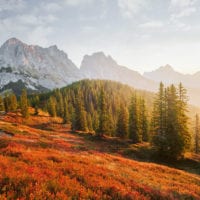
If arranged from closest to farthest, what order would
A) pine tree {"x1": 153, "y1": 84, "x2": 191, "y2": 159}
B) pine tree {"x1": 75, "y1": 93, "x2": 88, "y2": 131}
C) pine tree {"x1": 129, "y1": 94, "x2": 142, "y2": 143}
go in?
pine tree {"x1": 153, "y1": 84, "x2": 191, "y2": 159}, pine tree {"x1": 129, "y1": 94, "x2": 142, "y2": 143}, pine tree {"x1": 75, "y1": 93, "x2": 88, "y2": 131}

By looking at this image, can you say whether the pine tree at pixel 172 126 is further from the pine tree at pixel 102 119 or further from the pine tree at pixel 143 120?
the pine tree at pixel 102 119

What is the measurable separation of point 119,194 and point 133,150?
3120cm

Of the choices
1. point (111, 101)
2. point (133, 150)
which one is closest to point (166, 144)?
point (133, 150)

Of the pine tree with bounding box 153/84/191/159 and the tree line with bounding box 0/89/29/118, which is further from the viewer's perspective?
the tree line with bounding box 0/89/29/118

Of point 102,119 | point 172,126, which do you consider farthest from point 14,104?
point 172,126

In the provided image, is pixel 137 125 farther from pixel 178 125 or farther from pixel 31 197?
pixel 31 197

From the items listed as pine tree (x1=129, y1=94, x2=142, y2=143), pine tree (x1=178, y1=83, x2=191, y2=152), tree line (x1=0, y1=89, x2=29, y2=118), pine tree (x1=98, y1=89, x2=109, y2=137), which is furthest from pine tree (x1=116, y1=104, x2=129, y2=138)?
tree line (x1=0, y1=89, x2=29, y2=118)

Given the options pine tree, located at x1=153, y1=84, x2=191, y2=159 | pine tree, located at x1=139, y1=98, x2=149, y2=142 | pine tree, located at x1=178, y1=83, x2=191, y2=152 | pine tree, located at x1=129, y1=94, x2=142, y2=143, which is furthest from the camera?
pine tree, located at x1=139, y1=98, x2=149, y2=142

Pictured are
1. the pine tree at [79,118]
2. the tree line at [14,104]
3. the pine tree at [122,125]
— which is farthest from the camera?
the tree line at [14,104]

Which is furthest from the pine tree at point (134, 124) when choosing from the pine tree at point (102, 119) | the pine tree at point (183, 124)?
the pine tree at point (183, 124)

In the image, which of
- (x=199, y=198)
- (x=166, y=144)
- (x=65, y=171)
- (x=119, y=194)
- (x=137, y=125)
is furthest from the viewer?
(x=137, y=125)

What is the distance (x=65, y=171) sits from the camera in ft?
34.5

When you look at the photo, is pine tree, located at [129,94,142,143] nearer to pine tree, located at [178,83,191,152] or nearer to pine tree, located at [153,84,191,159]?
pine tree, located at [153,84,191,159]

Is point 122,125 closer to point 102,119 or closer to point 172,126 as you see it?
point 102,119
